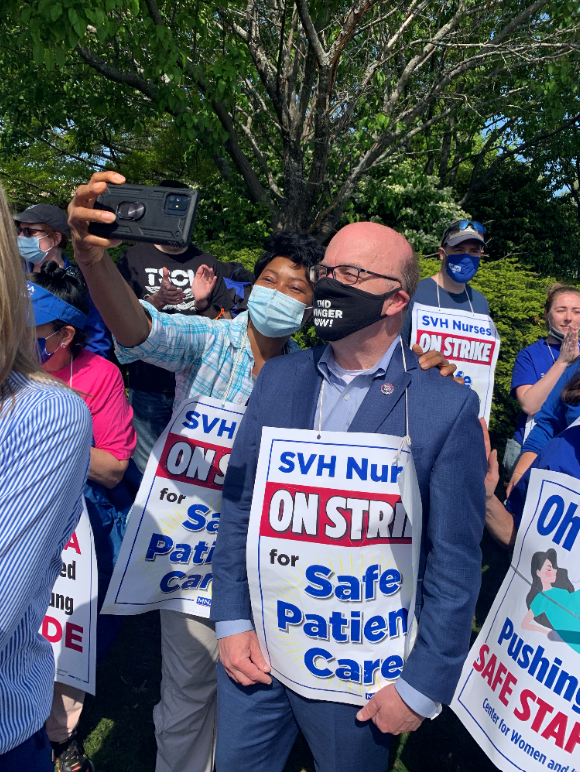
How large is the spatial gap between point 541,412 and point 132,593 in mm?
2006

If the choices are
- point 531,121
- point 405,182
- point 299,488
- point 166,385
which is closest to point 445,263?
point 166,385

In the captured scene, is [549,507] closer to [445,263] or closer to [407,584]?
[407,584]

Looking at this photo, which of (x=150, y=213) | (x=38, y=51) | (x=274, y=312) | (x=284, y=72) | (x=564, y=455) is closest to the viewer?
(x=150, y=213)

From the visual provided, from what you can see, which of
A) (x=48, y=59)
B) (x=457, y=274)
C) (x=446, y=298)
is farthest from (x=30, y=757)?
(x=48, y=59)

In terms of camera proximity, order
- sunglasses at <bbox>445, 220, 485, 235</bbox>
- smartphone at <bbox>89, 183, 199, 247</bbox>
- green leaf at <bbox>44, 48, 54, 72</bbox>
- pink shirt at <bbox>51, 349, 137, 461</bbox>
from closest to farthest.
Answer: smartphone at <bbox>89, 183, 199, 247</bbox> < pink shirt at <bbox>51, 349, 137, 461</bbox> < sunglasses at <bbox>445, 220, 485, 235</bbox> < green leaf at <bbox>44, 48, 54, 72</bbox>

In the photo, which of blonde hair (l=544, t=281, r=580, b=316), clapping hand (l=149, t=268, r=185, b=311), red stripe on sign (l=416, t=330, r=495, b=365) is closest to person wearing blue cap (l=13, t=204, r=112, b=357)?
clapping hand (l=149, t=268, r=185, b=311)

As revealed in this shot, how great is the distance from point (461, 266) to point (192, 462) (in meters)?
2.85

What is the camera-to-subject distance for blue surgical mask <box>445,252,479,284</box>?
4.33 m

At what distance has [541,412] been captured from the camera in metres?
2.72

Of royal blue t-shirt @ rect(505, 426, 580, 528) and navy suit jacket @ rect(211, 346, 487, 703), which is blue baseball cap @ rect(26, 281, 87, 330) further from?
royal blue t-shirt @ rect(505, 426, 580, 528)

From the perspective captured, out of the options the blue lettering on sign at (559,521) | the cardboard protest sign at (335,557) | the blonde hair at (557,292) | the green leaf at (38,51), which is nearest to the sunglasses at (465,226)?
the blonde hair at (557,292)

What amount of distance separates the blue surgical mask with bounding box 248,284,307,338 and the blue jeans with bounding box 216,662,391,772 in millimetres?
1339

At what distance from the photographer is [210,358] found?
242 cm

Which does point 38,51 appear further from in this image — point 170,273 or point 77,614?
point 77,614
